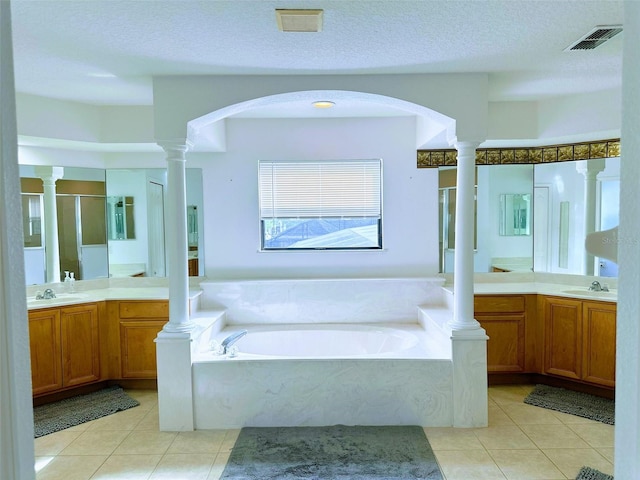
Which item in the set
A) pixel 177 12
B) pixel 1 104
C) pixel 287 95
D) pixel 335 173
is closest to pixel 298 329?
pixel 335 173

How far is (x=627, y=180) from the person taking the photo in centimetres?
69

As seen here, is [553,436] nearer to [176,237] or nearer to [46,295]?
[176,237]

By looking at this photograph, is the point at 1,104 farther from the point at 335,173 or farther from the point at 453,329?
the point at 335,173

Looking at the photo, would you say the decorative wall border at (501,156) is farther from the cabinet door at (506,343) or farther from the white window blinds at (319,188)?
the cabinet door at (506,343)

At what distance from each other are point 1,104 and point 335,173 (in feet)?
11.8

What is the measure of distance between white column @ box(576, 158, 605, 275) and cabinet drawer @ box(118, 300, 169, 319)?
152 inches

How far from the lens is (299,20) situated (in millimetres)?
2037

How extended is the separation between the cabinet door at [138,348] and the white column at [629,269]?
11.9 feet

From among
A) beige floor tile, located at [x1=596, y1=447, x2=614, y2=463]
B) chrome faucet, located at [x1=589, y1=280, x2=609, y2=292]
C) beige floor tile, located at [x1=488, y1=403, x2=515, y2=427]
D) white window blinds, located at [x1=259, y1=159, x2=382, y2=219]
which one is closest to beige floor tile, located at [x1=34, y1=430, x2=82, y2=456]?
white window blinds, located at [x1=259, y1=159, x2=382, y2=219]

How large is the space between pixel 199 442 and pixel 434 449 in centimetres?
154

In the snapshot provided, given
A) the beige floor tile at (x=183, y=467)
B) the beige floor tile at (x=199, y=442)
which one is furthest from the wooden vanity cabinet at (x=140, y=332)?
the beige floor tile at (x=183, y=467)

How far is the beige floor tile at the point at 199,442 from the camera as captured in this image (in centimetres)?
276

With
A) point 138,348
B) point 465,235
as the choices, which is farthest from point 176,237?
point 465,235

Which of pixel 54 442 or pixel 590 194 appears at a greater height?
pixel 590 194
